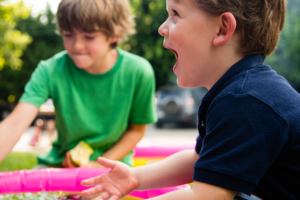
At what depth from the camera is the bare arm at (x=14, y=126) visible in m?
1.54

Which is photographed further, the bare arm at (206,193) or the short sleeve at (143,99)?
the short sleeve at (143,99)

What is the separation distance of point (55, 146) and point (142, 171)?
110 cm

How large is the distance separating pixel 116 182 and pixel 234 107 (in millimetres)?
598

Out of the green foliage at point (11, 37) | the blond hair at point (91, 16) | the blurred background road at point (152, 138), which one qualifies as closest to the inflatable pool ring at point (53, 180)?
the blond hair at point (91, 16)

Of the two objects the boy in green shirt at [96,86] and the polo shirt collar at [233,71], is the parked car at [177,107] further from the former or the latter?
the polo shirt collar at [233,71]

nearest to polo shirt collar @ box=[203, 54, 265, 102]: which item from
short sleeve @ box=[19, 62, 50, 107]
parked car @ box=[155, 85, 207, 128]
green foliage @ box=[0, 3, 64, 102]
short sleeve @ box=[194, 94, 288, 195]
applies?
short sleeve @ box=[194, 94, 288, 195]

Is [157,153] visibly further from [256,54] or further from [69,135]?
[256,54]

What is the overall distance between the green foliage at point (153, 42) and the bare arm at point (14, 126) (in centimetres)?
1355

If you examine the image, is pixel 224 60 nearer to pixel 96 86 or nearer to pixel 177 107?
pixel 96 86

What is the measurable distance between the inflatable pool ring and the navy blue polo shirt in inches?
30.1

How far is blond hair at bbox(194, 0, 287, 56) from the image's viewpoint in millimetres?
956

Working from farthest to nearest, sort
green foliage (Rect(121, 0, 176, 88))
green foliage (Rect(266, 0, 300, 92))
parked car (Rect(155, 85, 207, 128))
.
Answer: green foliage (Rect(121, 0, 176, 88)) → green foliage (Rect(266, 0, 300, 92)) → parked car (Rect(155, 85, 207, 128))

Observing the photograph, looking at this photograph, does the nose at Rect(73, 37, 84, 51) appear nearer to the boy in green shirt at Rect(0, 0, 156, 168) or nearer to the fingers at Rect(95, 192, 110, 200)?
the boy in green shirt at Rect(0, 0, 156, 168)

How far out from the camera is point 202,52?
1.00 metres
